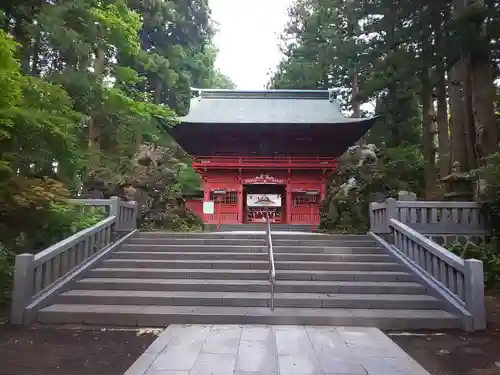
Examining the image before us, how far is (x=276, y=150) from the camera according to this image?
1805cm

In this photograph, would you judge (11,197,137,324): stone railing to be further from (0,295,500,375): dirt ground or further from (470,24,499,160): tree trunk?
(470,24,499,160): tree trunk

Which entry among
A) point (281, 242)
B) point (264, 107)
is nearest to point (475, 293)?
point (281, 242)

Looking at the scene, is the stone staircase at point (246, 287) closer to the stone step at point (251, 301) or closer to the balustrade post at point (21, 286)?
the stone step at point (251, 301)

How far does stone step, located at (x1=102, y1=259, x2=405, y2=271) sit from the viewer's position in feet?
23.0

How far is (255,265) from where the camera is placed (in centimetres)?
707

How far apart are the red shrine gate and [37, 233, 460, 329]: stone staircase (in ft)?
29.4

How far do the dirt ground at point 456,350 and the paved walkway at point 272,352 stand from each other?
24 cm

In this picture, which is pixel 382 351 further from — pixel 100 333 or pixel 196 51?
pixel 196 51

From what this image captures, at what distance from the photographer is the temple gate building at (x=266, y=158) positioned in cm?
1708

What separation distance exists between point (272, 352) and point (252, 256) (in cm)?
342

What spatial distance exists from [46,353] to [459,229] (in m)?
7.43

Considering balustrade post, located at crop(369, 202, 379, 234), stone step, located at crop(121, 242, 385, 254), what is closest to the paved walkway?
stone step, located at crop(121, 242, 385, 254)

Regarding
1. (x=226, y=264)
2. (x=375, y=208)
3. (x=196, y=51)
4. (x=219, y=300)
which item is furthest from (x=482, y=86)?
(x=196, y=51)

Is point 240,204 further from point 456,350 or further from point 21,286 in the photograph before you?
point 456,350
